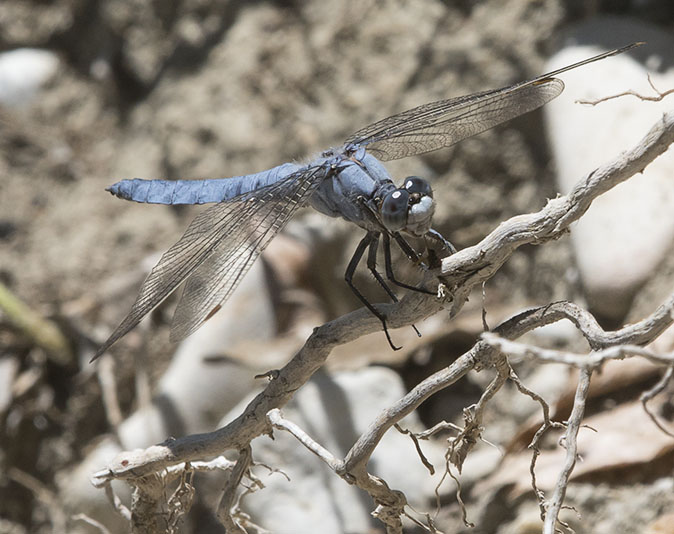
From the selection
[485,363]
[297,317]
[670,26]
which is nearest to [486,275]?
[485,363]

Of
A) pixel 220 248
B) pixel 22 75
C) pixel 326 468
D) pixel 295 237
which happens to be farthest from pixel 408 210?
pixel 22 75

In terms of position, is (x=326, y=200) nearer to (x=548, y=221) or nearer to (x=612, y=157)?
(x=548, y=221)

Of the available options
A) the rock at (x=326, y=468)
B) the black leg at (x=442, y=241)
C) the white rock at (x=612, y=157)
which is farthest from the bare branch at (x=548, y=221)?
the white rock at (x=612, y=157)

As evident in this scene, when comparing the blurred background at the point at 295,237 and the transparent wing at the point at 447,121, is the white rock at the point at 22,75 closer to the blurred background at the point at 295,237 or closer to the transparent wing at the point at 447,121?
the blurred background at the point at 295,237

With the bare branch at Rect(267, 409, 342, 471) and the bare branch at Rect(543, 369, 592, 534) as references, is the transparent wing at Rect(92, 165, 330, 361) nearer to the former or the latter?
the bare branch at Rect(267, 409, 342, 471)

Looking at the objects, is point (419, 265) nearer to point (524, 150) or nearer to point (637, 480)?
point (637, 480)

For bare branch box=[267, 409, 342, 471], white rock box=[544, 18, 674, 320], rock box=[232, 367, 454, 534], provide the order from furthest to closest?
white rock box=[544, 18, 674, 320] → rock box=[232, 367, 454, 534] → bare branch box=[267, 409, 342, 471]

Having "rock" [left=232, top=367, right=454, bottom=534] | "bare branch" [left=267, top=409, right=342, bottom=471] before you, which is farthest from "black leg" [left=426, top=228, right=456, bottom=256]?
"rock" [left=232, top=367, right=454, bottom=534]
